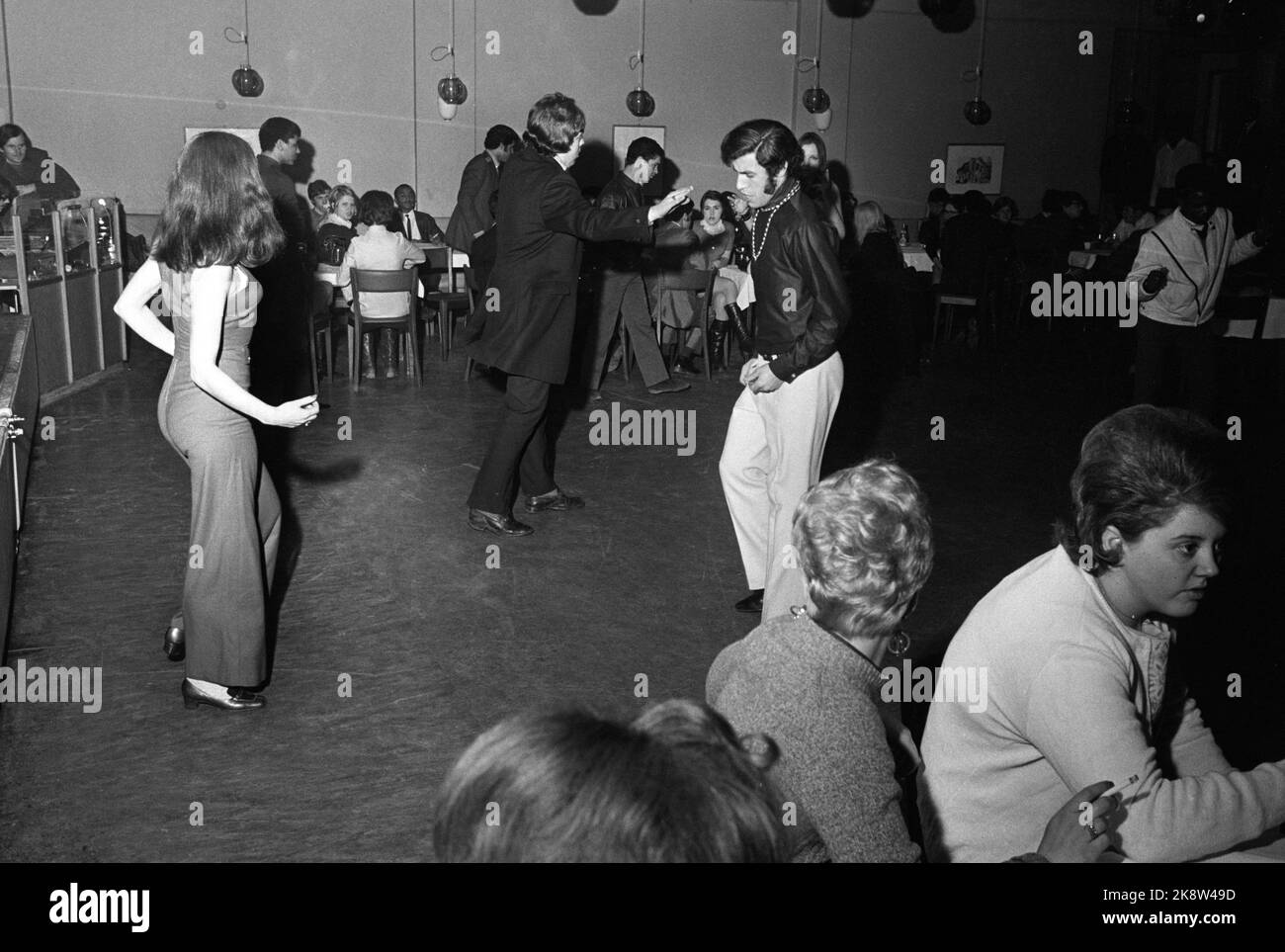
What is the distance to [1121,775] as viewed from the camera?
5.72ft

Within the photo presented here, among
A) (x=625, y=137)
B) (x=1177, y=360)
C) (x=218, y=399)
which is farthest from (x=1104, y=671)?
(x=625, y=137)

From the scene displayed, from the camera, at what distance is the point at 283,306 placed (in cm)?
727

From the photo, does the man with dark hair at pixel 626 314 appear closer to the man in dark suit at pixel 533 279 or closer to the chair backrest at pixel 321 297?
the chair backrest at pixel 321 297

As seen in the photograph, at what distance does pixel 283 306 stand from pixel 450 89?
15.5 ft

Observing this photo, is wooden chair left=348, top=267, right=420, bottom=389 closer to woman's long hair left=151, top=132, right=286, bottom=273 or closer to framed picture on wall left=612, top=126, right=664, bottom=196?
woman's long hair left=151, top=132, right=286, bottom=273

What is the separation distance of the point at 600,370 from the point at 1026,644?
5.96 meters

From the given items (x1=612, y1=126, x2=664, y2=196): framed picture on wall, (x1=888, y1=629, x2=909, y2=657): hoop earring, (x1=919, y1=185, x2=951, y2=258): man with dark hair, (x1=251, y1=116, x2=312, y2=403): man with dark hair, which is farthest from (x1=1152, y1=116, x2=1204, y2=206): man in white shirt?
(x1=888, y1=629, x2=909, y2=657): hoop earring

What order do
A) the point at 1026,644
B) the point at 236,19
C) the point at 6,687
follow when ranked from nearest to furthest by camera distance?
the point at 1026,644 → the point at 6,687 → the point at 236,19

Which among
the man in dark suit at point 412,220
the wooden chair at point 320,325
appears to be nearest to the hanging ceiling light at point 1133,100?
the man in dark suit at point 412,220

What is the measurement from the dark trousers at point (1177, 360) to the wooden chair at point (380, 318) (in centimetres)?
393

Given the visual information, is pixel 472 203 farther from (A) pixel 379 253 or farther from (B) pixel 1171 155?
(B) pixel 1171 155
